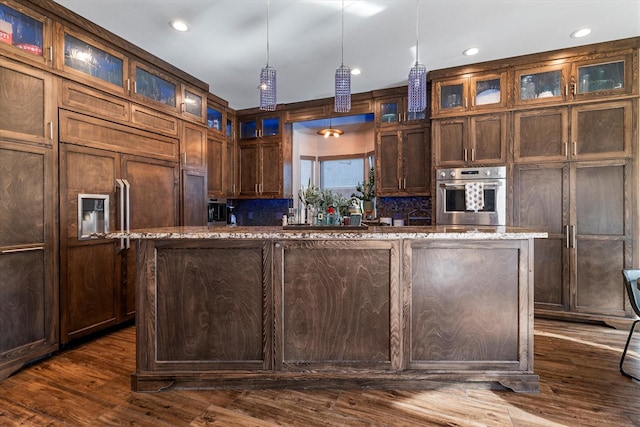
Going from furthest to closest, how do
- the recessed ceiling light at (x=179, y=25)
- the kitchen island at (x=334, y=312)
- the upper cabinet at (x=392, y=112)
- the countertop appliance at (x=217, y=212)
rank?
the countertop appliance at (x=217, y=212) < the upper cabinet at (x=392, y=112) < the recessed ceiling light at (x=179, y=25) < the kitchen island at (x=334, y=312)

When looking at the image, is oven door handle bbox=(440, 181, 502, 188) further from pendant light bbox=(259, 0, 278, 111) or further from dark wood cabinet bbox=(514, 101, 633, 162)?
pendant light bbox=(259, 0, 278, 111)

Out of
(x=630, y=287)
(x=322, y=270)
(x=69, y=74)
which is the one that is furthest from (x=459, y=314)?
(x=69, y=74)

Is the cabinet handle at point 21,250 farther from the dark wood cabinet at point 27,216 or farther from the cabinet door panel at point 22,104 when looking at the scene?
the cabinet door panel at point 22,104

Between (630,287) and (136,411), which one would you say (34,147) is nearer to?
(136,411)

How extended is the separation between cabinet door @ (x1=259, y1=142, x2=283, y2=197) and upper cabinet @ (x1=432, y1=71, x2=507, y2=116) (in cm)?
249

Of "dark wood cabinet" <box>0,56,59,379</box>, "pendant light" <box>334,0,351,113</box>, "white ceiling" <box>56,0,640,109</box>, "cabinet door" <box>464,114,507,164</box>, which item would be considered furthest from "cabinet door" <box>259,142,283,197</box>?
"dark wood cabinet" <box>0,56,59,379</box>

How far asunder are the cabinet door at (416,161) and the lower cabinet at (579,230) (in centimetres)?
106

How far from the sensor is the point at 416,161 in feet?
14.2

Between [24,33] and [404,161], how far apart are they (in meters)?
4.01

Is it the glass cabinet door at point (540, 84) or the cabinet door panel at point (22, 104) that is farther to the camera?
the glass cabinet door at point (540, 84)

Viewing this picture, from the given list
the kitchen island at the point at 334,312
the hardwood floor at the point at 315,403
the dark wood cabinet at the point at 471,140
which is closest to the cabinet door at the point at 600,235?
the dark wood cabinet at the point at 471,140

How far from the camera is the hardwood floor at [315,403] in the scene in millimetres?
1812

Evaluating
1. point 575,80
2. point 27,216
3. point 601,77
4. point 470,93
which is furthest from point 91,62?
point 601,77

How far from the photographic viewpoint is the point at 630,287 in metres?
2.17
